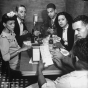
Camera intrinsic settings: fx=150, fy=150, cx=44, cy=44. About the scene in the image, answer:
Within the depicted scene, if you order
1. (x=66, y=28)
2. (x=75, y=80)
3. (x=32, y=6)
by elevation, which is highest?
(x=32, y=6)

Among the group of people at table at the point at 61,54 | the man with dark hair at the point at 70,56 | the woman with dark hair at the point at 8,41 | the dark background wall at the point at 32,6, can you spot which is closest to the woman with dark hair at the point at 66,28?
the group of people at table at the point at 61,54

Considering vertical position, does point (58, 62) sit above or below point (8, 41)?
below

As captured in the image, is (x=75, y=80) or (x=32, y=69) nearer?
(x=75, y=80)

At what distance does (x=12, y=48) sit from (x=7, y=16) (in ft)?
1.20

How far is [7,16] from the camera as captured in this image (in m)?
1.56

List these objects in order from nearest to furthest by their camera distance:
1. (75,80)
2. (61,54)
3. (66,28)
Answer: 1. (75,80)
2. (61,54)
3. (66,28)

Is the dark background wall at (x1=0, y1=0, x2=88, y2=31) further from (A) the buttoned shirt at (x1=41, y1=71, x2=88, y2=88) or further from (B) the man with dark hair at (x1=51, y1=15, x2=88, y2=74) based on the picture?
(A) the buttoned shirt at (x1=41, y1=71, x2=88, y2=88)

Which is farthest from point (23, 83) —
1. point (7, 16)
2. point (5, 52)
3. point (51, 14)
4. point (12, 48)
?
point (51, 14)

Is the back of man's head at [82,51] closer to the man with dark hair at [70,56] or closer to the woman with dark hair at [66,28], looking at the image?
the man with dark hair at [70,56]

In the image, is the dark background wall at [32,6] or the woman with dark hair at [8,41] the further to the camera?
the dark background wall at [32,6]

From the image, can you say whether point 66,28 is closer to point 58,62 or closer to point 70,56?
point 70,56

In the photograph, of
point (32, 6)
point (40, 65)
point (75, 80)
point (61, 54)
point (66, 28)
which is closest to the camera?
point (75, 80)

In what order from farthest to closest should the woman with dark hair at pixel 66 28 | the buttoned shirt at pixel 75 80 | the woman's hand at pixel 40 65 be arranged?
the woman with dark hair at pixel 66 28 → the woman's hand at pixel 40 65 → the buttoned shirt at pixel 75 80

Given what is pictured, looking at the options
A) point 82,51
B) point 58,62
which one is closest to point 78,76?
point 82,51
